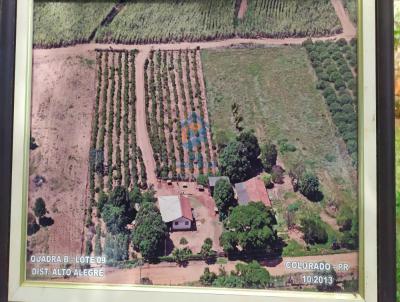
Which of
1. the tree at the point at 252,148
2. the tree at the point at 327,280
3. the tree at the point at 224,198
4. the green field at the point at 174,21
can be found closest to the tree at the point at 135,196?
the tree at the point at 224,198

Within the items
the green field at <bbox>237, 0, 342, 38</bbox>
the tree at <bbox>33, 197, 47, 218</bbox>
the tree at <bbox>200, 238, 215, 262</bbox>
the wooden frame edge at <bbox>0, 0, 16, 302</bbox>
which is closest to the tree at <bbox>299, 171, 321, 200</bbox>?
the tree at <bbox>200, 238, 215, 262</bbox>

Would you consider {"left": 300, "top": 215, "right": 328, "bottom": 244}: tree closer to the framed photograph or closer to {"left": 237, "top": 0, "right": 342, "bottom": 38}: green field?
the framed photograph

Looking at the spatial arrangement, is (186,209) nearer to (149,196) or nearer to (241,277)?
(149,196)

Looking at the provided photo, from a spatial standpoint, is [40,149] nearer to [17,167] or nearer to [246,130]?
[17,167]

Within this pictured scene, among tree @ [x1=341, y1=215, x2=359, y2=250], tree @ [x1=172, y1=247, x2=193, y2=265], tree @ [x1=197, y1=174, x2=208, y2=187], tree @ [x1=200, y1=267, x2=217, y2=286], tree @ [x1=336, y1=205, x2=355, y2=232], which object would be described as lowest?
tree @ [x1=200, y1=267, x2=217, y2=286]

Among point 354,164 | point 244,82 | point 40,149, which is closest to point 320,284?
point 354,164

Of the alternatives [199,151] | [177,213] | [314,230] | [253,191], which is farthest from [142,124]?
[314,230]
